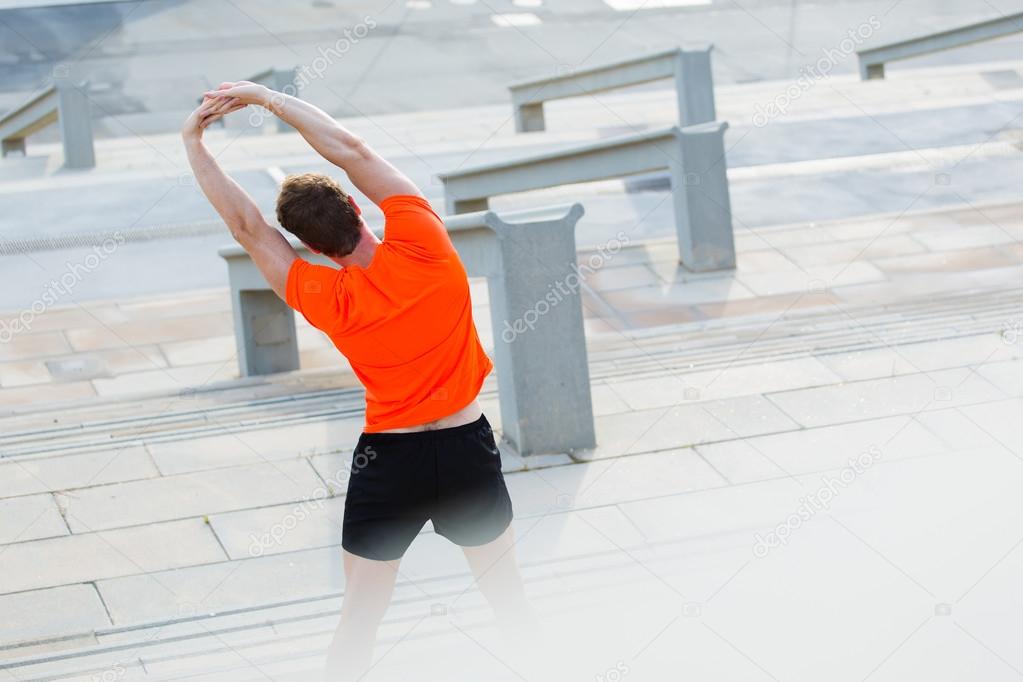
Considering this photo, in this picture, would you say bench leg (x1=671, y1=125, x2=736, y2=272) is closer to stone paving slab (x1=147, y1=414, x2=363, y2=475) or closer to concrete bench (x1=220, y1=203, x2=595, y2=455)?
concrete bench (x1=220, y1=203, x2=595, y2=455)

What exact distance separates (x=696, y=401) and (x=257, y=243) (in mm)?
3604

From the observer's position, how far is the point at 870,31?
912 inches

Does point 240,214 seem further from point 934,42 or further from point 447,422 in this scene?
point 934,42

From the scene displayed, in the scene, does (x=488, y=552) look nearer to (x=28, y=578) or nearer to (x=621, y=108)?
(x=28, y=578)

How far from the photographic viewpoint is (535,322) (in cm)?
650

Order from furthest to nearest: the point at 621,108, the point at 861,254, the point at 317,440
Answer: the point at 621,108 → the point at 861,254 → the point at 317,440

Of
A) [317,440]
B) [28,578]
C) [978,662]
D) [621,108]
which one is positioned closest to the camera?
[978,662]

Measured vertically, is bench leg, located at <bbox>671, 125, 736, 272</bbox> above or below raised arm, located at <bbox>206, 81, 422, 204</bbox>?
below

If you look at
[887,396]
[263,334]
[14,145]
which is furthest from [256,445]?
[14,145]

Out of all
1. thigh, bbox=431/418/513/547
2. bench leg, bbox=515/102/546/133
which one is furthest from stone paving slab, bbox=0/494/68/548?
bench leg, bbox=515/102/546/133

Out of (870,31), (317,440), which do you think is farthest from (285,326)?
(870,31)

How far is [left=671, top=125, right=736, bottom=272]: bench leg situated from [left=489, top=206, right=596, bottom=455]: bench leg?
184 inches

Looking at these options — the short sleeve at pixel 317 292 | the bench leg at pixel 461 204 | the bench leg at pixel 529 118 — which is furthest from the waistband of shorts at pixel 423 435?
the bench leg at pixel 529 118

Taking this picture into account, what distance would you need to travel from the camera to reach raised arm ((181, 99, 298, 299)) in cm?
395
